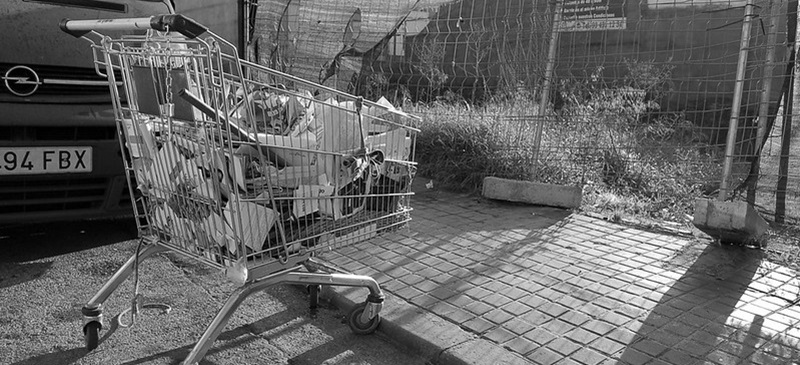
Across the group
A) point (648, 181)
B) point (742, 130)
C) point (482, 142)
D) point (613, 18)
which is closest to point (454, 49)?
point (482, 142)

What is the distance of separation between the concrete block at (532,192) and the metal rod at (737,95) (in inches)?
55.0

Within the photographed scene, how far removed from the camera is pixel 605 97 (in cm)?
657

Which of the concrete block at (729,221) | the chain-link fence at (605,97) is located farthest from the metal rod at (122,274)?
the concrete block at (729,221)

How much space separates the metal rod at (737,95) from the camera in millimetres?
4371

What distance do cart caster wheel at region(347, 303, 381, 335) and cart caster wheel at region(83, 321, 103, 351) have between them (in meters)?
1.25

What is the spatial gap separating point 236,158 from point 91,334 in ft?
4.36

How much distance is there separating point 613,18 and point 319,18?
161 inches

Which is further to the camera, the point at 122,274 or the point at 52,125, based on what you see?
the point at 52,125

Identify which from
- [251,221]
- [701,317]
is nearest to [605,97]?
[701,317]

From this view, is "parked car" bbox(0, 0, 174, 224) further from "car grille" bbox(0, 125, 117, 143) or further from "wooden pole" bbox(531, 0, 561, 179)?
"wooden pole" bbox(531, 0, 561, 179)

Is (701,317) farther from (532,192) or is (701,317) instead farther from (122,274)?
(122,274)

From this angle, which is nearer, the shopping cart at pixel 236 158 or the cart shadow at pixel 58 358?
the shopping cart at pixel 236 158

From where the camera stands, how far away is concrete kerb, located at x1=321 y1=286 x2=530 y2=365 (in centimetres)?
303

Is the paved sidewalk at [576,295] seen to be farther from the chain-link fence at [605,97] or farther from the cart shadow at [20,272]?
the cart shadow at [20,272]
